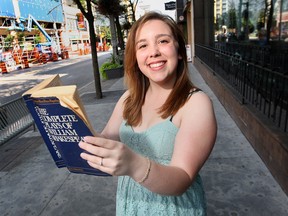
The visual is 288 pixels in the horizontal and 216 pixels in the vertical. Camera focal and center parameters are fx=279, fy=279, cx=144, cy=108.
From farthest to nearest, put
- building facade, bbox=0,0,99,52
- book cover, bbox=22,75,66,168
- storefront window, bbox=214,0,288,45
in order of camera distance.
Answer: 1. building facade, bbox=0,0,99,52
2. storefront window, bbox=214,0,288,45
3. book cover, bbox=22,75,66,168

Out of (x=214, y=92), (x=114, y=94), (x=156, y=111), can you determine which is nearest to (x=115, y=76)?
(x=114, y=94)

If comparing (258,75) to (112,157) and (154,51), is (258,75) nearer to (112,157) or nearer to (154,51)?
(154,51)

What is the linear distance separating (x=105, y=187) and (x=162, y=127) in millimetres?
2604

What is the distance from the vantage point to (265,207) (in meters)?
2.92

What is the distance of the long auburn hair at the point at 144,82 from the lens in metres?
1.37

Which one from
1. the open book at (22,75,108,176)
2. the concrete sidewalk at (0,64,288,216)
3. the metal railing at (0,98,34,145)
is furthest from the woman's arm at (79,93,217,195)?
the metal railing at (0,98,34,145)

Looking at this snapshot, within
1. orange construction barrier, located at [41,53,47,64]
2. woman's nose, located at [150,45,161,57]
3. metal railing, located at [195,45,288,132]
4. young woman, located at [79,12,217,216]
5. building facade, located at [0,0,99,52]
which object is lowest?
orange construction barrier, located at [41,53,47,64]

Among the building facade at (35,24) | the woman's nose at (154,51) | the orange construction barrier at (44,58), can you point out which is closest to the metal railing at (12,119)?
the woman's nose at (154,51)

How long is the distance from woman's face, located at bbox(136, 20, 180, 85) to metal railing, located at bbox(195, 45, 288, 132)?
242 cm

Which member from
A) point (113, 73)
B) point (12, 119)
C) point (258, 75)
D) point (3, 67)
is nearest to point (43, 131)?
point (258, 75)

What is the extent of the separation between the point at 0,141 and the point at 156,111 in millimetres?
4582

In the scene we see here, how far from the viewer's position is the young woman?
3.48ft

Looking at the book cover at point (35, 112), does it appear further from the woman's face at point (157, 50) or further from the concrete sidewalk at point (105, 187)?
the concrete sidewalk at point (105, 187)

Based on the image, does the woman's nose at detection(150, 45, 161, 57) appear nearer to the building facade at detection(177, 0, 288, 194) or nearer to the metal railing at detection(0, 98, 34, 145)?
the building facade at detection(177, 0, 288, 194)
